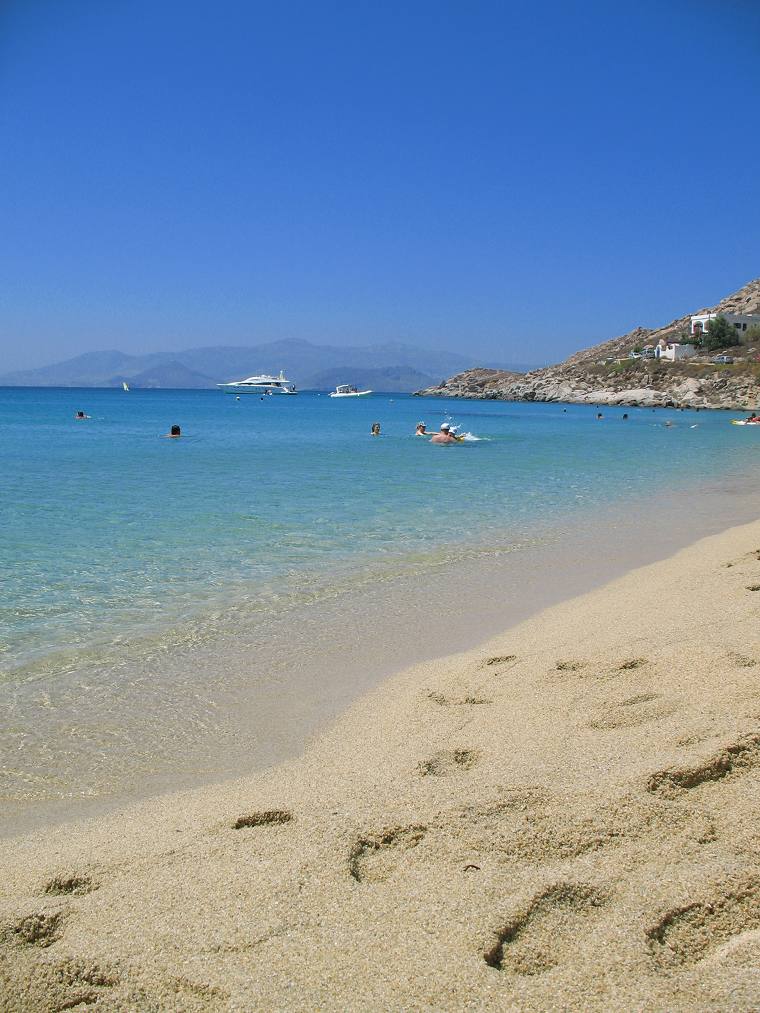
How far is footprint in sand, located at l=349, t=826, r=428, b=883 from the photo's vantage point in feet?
10.5

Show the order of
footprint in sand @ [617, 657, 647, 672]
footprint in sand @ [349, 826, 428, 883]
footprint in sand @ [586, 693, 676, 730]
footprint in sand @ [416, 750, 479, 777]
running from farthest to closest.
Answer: footprint in sand @ [617, 657, 647, 672] < footprint in sand @ [586, 693, 676, 730] < footprint in sand @ [416, 750, 479, 777] < footprint in sand @ [349, 826, 428, 883]

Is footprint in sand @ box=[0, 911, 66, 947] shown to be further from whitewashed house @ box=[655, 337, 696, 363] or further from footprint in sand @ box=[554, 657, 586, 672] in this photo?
whitewashed house @ box=[655, 337, 696, 363]

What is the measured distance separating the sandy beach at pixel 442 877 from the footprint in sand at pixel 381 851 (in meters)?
0.01

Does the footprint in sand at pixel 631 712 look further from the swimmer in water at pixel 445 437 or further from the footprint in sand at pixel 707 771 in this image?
the swimmer in water at pixel 445 437

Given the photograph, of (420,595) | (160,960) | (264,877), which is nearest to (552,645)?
(420,595)

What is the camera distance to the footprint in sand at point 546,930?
2.67m

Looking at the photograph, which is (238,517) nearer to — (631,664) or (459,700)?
(459,700)

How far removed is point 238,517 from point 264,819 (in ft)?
39.3

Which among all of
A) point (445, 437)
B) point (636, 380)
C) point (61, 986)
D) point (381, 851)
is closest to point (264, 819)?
point (381, 851)

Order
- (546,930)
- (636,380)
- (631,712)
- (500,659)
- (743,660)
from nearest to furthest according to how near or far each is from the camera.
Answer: (546,930) < (631,712) < (743,660) < (500,659) < (636,380)

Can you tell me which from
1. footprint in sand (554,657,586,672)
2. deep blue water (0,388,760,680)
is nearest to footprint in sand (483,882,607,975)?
footprint in sand (554,657,586,672)

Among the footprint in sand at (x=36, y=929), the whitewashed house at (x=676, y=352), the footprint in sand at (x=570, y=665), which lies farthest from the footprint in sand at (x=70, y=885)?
the whitewashed house at (x=676, y=352)

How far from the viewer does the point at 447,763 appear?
14.2 feet

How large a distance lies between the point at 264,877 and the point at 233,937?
38 cm
